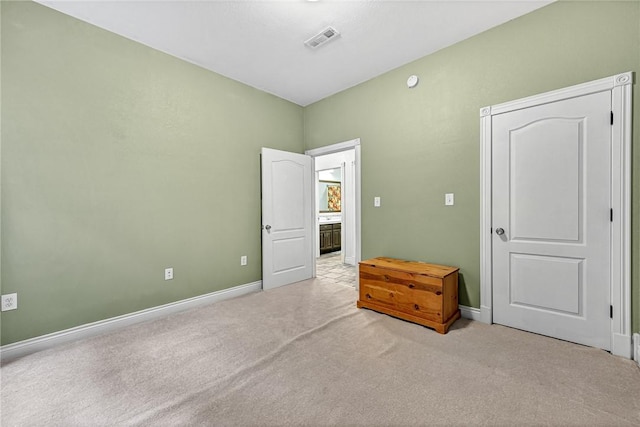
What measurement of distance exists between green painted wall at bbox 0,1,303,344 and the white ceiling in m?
0.26

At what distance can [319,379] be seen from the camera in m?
Result: 1.79

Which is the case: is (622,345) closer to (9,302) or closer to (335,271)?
(335,271)

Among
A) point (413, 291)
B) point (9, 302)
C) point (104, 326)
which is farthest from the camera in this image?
point (413, 291)

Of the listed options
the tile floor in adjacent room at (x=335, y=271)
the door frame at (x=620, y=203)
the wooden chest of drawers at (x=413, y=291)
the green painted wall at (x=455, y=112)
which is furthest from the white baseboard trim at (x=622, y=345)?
the tile floor in adjacent room at (x=335, y=271)

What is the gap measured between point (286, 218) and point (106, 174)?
6.92ft

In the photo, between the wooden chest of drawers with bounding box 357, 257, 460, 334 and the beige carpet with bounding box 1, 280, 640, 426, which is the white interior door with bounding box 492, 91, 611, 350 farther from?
the wooden chest of drawers with bounding box 357, 257, 460, 334

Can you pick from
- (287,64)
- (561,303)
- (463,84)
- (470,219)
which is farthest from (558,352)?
(287,64)

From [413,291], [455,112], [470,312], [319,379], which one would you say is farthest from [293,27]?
[470,312]

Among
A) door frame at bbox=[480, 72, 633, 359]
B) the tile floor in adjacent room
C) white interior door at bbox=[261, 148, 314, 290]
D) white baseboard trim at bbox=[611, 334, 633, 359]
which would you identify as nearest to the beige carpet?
white baseboard trim at bbox=[611, 334, 633, 359]

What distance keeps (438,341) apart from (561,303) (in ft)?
3.40

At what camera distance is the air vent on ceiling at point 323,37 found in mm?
2539

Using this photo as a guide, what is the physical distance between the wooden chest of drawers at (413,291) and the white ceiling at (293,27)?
7.34 feet

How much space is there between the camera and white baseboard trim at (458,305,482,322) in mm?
2664

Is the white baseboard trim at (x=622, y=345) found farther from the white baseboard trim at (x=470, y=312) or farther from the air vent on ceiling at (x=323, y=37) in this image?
the air vent on ceiling at (x=323, y=37)
